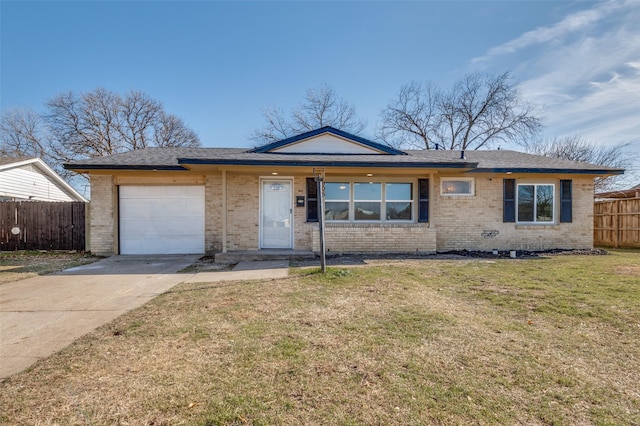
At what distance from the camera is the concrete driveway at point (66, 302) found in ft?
10.8

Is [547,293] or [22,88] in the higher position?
[22,88]

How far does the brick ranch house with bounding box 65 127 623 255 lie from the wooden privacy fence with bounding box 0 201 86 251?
72.0 inches

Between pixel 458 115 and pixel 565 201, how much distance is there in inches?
721

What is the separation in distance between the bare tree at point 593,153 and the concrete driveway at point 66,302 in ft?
96.7

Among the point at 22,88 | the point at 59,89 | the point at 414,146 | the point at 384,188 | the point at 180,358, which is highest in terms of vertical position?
the point at 59,89

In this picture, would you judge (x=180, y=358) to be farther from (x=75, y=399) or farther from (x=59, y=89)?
(x=59, y=89)

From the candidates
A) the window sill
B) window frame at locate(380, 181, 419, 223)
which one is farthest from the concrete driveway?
the window sill

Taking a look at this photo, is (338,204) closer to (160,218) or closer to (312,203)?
(312,203)

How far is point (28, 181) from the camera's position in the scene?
16344 millimetres

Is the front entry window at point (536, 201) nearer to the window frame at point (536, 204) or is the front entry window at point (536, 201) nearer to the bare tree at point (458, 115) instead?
the window frame at point (536, 204)

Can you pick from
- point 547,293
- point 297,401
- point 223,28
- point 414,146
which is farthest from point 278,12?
point 414,146

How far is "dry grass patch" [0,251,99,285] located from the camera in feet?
23.4

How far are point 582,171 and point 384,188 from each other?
6559 mm

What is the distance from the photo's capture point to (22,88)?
1986 centimetres
